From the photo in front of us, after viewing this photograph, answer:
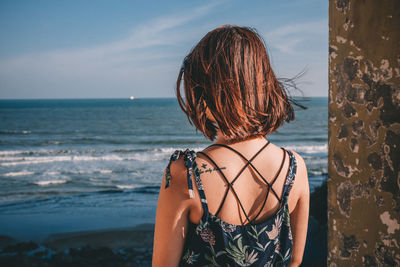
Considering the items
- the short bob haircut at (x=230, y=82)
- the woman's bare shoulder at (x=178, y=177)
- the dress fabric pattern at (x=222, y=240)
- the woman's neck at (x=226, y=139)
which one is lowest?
the dress fabric pattern at (x=222, y=240)

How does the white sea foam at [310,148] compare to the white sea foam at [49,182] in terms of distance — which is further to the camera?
the white sea foam at [310,148]

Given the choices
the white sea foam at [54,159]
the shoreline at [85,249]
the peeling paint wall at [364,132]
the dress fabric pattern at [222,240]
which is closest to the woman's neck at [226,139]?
the dress fabric pattern at [222,240]

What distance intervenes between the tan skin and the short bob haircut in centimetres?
8

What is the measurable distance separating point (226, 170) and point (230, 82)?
30 cm

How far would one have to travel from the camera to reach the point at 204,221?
3.64 ft

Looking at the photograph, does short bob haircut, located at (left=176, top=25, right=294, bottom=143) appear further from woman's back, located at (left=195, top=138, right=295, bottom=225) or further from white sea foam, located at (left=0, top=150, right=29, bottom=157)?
white sea foam, located at (left=0, top=150, right=29, bottom=157)

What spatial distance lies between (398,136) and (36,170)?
17085 millimetres

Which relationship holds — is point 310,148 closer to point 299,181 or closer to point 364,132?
point 299,181

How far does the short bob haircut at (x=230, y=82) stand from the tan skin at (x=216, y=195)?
83mm

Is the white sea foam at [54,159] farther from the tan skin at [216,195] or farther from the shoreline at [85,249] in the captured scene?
the tan skin at [216,195]

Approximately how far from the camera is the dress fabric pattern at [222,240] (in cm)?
111

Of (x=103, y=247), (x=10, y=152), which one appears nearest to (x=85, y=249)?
(x=103, y=247)

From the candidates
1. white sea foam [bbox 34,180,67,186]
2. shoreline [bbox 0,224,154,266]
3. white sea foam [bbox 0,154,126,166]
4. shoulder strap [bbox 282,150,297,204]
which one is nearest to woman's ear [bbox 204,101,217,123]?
shoulder strap [bbox 282,150,297,204]

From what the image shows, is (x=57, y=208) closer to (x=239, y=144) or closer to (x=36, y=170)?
(x=36, y=170)
